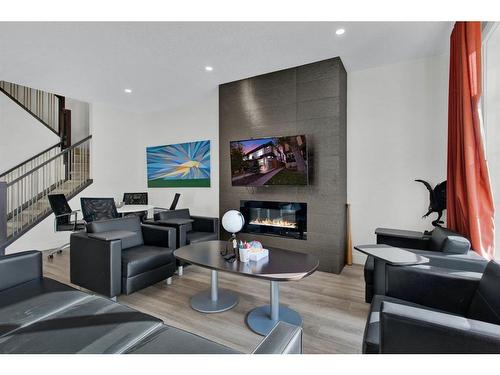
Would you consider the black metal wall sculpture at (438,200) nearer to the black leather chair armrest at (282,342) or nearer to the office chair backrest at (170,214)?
the black leather chair armrest at (282,342)

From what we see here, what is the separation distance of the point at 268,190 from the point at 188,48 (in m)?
2.20

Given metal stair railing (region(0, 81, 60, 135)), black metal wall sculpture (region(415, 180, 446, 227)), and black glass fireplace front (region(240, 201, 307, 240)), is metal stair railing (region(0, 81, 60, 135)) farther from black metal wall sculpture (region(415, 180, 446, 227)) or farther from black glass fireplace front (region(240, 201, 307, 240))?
black metal wall sculpture (region(415, 180, 446, 227))

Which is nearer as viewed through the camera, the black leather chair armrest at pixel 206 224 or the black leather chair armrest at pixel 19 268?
the black leather chair armrest at pixel 19 268

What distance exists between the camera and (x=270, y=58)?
3.25 m

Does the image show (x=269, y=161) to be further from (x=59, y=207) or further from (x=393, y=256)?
(x=59, y=207)

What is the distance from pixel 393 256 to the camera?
5.64ft

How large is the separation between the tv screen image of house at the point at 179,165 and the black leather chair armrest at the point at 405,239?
3260 mm

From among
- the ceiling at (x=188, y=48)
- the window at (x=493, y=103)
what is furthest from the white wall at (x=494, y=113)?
the ceiling at (x=188, y=48)

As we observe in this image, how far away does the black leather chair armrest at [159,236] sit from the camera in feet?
9.57

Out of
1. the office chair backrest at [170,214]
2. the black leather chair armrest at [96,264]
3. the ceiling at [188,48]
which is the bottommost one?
the black leather chair armrest at [96,264]

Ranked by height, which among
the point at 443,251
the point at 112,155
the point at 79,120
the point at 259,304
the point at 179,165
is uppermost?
the point at 79,120

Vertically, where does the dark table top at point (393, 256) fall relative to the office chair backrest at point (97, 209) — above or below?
below

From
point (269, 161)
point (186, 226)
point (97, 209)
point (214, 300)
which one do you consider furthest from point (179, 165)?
point (214, 300)

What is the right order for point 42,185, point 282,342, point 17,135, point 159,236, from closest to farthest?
point 282,342, point 159,236, point 17,135, point 42,185
